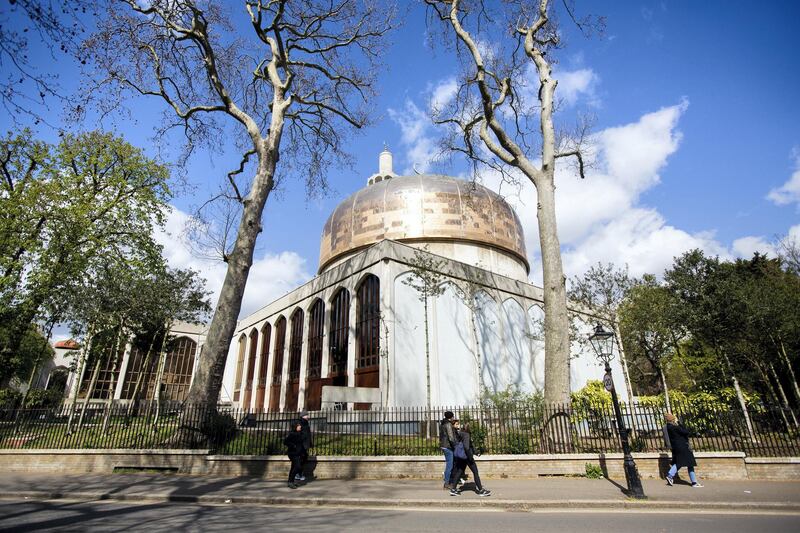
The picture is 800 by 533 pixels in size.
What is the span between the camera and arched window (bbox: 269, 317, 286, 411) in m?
29.9

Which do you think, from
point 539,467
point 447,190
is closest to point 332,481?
point 539,467

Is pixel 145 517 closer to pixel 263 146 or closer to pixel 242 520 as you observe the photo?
pixel 242 520

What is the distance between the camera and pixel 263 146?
13.7 metres

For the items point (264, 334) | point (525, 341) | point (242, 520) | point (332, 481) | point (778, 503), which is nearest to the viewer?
point (242, 520)

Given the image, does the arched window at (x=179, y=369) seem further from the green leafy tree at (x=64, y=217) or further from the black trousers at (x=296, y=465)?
the black trousers at (x=296, y=465)

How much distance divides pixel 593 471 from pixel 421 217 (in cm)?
2194

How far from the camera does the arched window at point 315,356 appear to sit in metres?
25.5

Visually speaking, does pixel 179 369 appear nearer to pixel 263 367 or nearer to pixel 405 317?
pixel 263 367

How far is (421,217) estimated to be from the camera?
1164 inches

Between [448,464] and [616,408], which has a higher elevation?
[616,408]

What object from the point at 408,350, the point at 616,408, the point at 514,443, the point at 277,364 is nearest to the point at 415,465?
the point at 514,443

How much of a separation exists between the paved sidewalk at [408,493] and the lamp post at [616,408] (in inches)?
11.1

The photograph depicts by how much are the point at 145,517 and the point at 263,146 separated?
35.6 ft

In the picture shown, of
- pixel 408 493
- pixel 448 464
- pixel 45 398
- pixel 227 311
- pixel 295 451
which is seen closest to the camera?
pixel 408 493
